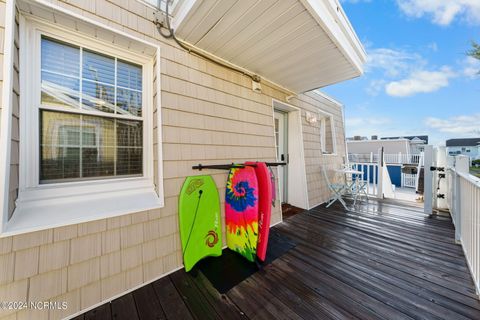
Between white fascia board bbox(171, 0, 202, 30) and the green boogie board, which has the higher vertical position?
white fascia board bbox(171, 0, 202, 30)

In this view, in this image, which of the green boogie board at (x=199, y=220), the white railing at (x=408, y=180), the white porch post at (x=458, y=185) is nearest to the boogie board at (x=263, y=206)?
the green boogie board at (x=199, y=220)

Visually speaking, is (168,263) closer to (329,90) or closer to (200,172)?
(200,172)

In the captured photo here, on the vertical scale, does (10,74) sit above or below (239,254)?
above

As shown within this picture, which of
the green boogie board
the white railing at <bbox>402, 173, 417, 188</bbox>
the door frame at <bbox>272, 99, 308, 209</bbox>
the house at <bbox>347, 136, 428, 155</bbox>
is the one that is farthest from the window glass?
the house at <bbox>347, 136, 428, 155</bbox>

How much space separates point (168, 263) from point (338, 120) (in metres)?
5.45

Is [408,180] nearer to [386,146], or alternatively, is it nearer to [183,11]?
[183,11]

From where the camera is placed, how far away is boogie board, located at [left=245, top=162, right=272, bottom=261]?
5.85ft

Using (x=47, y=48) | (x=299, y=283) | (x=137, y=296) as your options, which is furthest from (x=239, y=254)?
(x=47, y=48)

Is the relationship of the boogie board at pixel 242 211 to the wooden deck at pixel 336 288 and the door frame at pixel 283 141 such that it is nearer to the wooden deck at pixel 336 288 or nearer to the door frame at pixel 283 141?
the wooden deck at pixel 336 288

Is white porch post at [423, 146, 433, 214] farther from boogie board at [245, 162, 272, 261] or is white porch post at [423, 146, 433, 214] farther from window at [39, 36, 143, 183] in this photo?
window at [39, 36, 143, 183]

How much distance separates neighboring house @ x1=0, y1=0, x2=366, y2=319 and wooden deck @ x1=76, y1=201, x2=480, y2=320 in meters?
0.32

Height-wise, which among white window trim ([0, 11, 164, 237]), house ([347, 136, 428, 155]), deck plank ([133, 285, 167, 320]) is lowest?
deck plank ([133, 285, 167, 320])

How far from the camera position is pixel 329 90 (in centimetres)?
468

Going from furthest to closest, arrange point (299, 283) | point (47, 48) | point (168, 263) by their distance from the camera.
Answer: point (168, 263), point (299, 283), point (47, 48)
